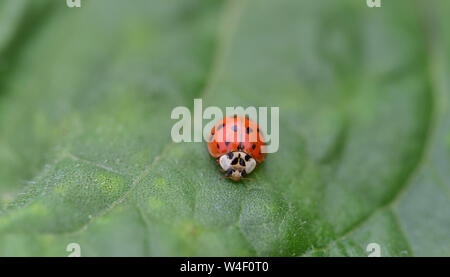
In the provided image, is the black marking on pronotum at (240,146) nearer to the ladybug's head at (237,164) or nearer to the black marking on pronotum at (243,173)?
the ladybug's head at (237,164)

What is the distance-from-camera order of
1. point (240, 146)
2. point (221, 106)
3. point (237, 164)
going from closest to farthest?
point (237, 164)
point (240, 146)
point (221, 106)

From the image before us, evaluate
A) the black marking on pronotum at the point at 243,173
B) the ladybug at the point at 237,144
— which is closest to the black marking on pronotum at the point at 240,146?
the ladybug at the point at 237,144

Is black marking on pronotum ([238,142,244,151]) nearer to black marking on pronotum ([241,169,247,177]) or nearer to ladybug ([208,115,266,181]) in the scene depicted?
ladybug ([208,115,266,181])

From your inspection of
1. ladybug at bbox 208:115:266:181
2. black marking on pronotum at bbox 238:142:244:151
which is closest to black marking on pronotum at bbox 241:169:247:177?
ladybug at bbox 208:115:266:181

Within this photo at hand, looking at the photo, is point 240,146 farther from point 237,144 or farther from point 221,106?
point 221,106

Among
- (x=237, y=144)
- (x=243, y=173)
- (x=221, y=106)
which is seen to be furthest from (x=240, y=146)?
(x=221, y=106)

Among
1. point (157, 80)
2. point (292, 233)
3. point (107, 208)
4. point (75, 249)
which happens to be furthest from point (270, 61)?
point (75, 249)
